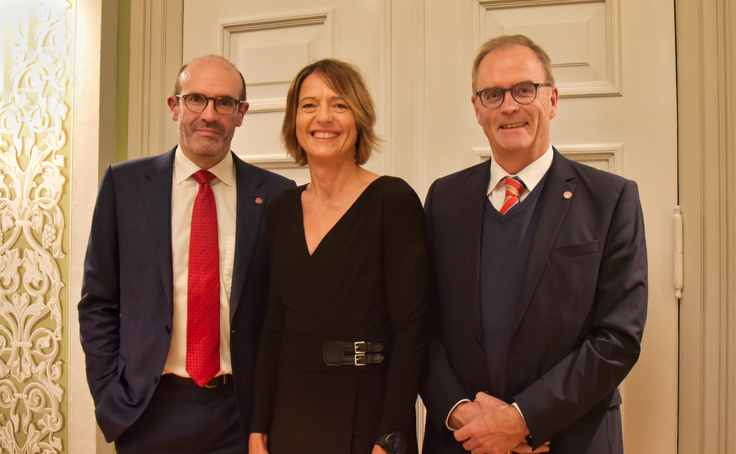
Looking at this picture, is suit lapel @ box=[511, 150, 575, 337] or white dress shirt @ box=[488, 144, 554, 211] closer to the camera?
suit lapel @ box=[511, 150, 575, 337]

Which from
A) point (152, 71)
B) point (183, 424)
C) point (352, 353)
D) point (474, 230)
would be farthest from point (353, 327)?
point (152, 71)

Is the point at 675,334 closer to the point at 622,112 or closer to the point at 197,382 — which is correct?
the point at 622,112

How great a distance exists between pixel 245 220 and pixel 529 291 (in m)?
0.89

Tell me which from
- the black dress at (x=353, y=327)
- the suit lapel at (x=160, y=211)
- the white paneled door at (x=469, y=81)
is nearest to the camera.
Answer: the black dress at (x=353, y=327)

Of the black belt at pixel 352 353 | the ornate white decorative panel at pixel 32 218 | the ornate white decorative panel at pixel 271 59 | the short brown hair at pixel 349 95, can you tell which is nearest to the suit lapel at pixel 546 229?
the black belt at pixel 352 353

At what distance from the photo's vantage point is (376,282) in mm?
1305

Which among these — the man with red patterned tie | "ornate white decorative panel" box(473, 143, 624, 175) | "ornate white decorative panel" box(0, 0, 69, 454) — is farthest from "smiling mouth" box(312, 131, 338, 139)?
"ornate white decorative panel" box(0, 0, 69, 454)

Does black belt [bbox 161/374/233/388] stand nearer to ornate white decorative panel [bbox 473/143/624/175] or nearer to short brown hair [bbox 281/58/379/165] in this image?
short brown hair [bbox 281/58/379/165]

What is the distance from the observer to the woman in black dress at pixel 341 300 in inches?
49.3

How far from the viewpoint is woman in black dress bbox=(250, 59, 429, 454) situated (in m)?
1.25

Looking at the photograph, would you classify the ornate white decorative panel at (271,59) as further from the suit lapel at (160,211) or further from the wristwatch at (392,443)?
the wristwatch at (392,443)

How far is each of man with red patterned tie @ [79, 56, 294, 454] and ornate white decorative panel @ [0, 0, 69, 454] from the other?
30.9 inches

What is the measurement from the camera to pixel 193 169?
1.59 meters

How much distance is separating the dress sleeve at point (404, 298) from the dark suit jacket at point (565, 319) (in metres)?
0.09
